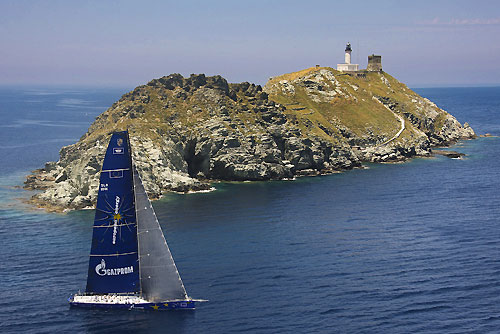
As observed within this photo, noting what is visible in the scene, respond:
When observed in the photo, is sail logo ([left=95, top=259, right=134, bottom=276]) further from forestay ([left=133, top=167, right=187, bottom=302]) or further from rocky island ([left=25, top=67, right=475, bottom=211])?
rocky island ([left=25, top=67, right=475, bottom=211])

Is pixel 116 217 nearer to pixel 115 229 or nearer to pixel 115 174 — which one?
pixel 115 229

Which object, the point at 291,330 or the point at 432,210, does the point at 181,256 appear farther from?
the point at 432,210

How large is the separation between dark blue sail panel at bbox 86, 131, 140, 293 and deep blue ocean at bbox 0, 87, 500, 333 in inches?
112

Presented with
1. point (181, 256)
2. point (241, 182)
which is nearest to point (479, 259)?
point (181, 256)

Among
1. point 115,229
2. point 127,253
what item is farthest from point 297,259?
point 115,229

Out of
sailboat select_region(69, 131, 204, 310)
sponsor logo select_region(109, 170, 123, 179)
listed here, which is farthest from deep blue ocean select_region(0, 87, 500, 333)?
sponsor logo select_region(109, 170, 123, 179)

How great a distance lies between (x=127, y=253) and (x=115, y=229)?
2480 millimetres

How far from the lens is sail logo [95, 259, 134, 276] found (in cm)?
5022

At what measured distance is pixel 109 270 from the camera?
50.3m

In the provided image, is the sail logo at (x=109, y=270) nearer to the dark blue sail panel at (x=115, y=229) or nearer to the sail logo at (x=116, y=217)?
the dark blue sail panel at (x=115, y=229)

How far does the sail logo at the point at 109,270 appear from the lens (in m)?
50.2

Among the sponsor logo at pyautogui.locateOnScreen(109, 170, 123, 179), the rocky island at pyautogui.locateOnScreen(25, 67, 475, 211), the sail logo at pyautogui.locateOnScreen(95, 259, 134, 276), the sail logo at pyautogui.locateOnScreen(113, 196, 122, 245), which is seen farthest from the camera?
the rocky island at pyautogui.locateOnScreen(25, 67, 475, 211)

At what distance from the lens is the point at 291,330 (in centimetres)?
4681

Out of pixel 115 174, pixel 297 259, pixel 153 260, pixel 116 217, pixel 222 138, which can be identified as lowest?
pixel 297 259
